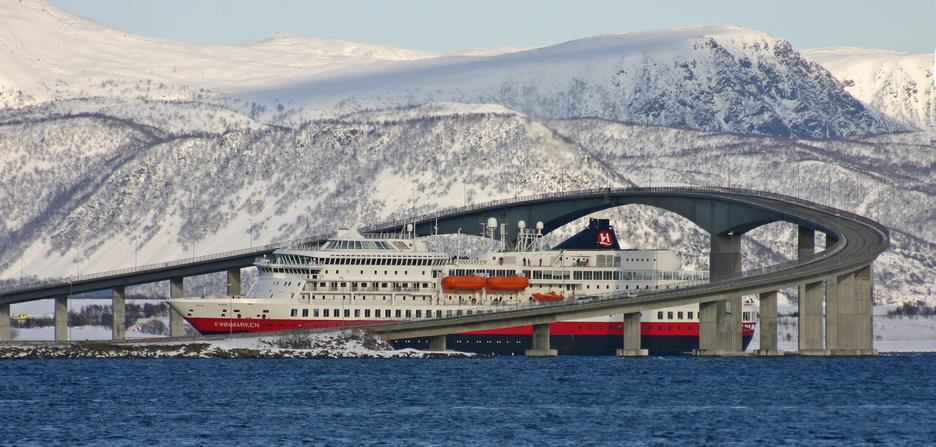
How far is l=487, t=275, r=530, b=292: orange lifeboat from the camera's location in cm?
17112

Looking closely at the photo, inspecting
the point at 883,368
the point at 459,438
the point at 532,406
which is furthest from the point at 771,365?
the point at 459,438

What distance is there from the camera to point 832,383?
12988cm

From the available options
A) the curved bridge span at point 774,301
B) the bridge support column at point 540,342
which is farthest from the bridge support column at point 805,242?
the bridge support column at point 540,342

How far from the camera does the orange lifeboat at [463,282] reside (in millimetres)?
169250

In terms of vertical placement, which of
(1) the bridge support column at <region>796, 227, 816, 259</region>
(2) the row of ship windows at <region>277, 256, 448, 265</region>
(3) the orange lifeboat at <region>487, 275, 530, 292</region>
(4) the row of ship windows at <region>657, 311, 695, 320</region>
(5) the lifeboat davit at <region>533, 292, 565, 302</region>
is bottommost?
(4) the row of ship windows at <region>657, 311, 695, 320</region>

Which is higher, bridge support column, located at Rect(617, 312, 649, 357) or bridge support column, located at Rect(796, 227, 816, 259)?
bridge support column, located at Rect(796, 227, 816, 259)

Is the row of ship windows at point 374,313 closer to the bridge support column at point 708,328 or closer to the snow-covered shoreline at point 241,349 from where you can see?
the snow-covered shoreline at point 241,349

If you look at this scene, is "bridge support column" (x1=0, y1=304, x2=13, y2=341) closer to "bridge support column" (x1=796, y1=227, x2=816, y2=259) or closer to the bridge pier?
"bridge support column" (x1=796, y1=227, x2=816, y2=259)

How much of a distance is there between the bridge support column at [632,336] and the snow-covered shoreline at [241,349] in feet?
55.0

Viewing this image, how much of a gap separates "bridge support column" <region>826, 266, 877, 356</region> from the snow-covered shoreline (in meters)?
31.2

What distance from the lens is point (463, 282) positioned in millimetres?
169875

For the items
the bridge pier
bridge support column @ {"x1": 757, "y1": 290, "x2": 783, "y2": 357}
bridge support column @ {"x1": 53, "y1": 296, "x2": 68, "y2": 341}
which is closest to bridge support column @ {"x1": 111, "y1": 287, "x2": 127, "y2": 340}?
bridge support column @ {"x1": 53, "y1": 296, "x2": 68, "y2": 341}

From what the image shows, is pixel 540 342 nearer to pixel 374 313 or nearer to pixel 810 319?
pixel 374 313

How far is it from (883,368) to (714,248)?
38313 millimetres
